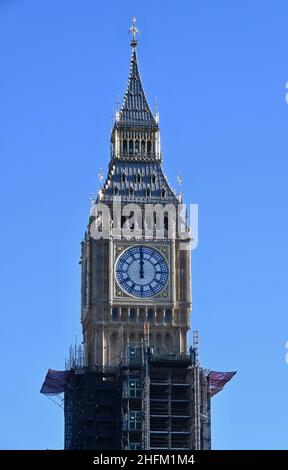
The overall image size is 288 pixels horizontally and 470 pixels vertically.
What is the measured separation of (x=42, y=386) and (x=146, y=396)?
1147 cm

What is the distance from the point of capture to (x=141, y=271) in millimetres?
190250

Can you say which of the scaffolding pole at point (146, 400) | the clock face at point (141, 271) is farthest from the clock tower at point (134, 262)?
the scaffolding pole at point (146, 400)

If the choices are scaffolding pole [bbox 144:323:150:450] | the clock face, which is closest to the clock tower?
the clock face

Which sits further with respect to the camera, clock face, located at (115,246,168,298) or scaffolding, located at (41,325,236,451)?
clock face, located at (115,246,168,298)

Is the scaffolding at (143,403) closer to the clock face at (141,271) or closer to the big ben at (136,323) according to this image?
the big ben at (136,323)

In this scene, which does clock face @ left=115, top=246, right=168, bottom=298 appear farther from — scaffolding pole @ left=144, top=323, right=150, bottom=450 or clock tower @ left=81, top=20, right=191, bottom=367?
scaffolding pole @ left=144, top=323, right=150, bottom=450

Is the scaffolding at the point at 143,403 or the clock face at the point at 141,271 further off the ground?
the clock face at the point at 141,271

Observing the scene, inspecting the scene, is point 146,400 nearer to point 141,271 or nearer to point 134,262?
point 141,271

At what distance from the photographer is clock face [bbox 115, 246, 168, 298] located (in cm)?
18900

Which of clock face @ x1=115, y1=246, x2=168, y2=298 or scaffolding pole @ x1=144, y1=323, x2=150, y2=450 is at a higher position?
clock face @ x1=115, y1=246, x2=168, y2=298

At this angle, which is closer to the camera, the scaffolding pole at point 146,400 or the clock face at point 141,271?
the scaffolding pole at point 146,400

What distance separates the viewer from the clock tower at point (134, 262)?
188875 mm

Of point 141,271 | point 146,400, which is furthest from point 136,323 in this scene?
point 146,400

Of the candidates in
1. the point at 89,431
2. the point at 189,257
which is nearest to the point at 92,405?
the point at 89,431
